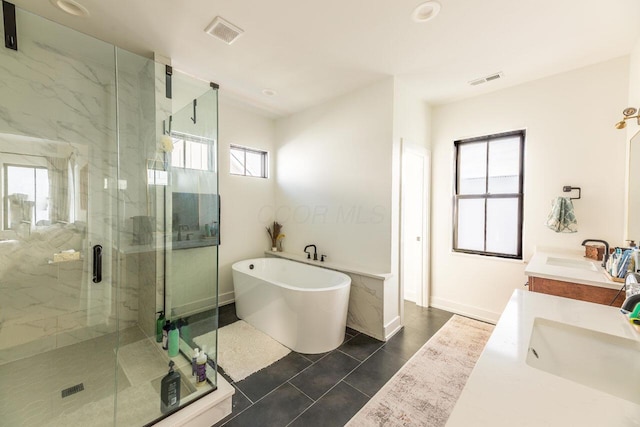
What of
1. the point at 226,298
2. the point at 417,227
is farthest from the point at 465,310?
the point at 226,298

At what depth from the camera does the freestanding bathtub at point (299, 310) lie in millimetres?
2521

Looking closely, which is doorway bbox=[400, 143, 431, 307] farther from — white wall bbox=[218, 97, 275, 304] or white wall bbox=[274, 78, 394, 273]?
white wall bbox=[218, 97, 275, 304]

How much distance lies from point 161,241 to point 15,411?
1.45 m

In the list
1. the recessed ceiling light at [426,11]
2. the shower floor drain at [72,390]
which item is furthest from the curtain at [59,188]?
the recessed ceiling light at [426,11]

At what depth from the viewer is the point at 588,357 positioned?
3.66 ft

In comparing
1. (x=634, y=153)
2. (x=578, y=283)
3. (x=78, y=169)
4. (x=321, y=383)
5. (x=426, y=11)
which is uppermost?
(x=426, y=11)

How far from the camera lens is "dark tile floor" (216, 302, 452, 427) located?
178 centimetres

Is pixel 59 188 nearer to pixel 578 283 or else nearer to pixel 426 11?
pixel 426 11

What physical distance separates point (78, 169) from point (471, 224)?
4.51 metres

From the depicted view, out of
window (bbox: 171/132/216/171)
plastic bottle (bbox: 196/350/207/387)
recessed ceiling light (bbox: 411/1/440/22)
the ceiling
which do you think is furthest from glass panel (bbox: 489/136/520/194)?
plastic bottle (bbox: 196/350/207/387)

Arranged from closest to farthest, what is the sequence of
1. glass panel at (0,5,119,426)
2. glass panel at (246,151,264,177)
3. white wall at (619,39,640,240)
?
white wall at (619,39,640,240) → glass panel at (0,5,119,426) → glass panel at (246,151,264,177)

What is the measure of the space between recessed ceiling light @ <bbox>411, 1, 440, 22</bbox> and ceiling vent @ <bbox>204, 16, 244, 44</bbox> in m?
1.39

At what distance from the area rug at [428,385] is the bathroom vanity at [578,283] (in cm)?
96

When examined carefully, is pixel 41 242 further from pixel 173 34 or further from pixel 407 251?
pixel 407 251
